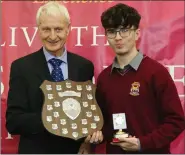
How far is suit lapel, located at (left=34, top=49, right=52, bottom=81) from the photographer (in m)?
1.88

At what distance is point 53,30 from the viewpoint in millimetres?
1876

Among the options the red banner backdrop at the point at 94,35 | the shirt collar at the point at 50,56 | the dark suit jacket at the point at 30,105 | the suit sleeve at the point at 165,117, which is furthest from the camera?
the red banner backdrop at the point at 94,35

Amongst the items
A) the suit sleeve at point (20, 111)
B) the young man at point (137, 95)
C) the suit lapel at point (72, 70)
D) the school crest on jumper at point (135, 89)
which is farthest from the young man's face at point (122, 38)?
the suit sleeve at point (20, 111)

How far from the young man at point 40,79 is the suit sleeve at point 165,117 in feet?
1.03

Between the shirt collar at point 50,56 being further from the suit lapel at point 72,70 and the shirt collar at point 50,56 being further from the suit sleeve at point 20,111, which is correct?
the suit sleeve at point 20,111

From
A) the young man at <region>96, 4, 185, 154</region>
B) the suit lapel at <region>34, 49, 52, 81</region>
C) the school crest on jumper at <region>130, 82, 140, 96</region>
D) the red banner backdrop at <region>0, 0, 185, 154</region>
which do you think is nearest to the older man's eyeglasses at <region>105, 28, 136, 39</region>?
the young man at <region>96, 4, 185, 154</region>

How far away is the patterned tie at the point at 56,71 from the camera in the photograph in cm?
191

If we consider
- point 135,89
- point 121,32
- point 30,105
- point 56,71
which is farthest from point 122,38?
point 30,105

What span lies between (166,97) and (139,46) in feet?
2.08

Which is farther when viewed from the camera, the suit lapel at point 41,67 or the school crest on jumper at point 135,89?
the suit lapel at point 41,67

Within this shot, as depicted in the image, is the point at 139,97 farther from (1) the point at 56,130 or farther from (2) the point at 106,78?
(1) the point at 56,130

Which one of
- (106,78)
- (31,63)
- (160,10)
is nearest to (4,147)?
(31,63)

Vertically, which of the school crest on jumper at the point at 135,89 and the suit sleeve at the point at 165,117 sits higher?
the school crest on jumper at the point at 135,89

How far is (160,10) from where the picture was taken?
228cm
